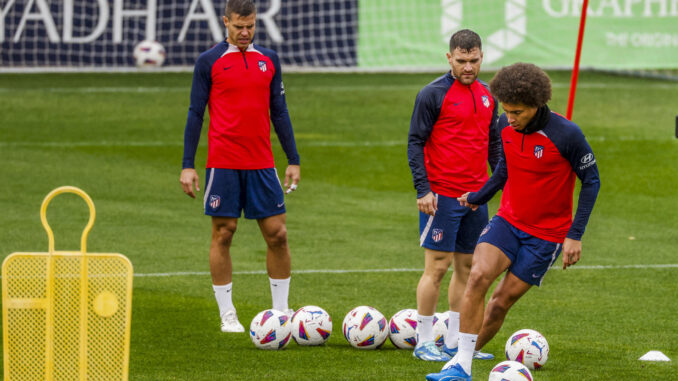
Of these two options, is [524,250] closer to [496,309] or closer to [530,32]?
[496,309]

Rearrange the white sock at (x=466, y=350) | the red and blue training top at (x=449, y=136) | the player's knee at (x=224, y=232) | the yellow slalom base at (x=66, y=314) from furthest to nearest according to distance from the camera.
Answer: the player's knee at (x=224, y=232) < the red and blue training top at (x=449, y=136) < the white sock at (x=466, y=350) < the yellow slalom base at (x=66, y=314)

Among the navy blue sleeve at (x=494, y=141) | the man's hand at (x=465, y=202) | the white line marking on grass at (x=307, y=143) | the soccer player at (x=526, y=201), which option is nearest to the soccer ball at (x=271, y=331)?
the soccer player at (x=526, y=201)

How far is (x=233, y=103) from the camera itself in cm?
919

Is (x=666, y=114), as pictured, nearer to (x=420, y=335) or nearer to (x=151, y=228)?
(x=151, y=228)

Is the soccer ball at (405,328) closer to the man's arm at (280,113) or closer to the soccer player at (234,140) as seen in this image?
the soccer player at (234,140)

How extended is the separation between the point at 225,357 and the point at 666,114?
16.9 meters

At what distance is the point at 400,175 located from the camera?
18.5 m

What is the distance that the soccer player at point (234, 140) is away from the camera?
9.15m

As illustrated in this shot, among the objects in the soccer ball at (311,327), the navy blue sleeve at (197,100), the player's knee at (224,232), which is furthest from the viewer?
the player's knee at (224,232)

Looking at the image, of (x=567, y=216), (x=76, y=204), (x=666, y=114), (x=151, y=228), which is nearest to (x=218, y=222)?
(x=567, y=216)

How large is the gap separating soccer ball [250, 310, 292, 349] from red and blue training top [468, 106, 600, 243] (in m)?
1.80

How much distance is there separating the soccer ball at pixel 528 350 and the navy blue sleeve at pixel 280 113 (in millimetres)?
2449

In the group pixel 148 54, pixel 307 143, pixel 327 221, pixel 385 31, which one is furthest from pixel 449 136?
pixel 148 54

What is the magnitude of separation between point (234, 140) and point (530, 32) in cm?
1408
